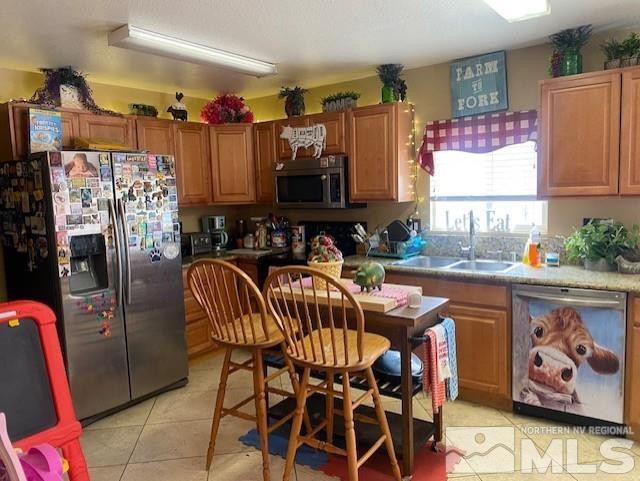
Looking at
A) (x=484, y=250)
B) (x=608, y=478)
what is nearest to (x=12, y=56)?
(x=484, y=250)

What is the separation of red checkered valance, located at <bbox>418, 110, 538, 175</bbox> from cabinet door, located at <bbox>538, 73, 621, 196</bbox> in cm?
33

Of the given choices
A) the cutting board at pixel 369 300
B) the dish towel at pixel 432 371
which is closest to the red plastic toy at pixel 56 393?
the cutting board at pixel 369 300

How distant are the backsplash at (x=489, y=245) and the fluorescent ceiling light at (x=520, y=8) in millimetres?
1540

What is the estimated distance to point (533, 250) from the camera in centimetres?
322

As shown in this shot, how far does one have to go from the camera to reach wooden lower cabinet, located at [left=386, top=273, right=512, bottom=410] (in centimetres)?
296

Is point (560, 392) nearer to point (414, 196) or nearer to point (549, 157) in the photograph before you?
point (549, 157)

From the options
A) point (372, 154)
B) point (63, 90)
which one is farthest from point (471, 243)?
point (63, 90)

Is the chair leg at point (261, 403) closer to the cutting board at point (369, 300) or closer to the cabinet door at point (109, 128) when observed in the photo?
the cutting board at point (369, 300)

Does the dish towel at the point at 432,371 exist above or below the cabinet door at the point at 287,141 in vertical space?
below

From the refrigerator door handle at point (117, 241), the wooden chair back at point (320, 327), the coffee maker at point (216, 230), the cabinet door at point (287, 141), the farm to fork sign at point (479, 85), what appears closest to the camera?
the wooden chair back at point (320, 327)

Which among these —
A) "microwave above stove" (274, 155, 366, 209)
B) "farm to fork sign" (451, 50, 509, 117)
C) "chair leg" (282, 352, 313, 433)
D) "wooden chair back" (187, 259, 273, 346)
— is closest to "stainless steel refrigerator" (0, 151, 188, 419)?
"wooden chair back" (187, 259, 273, 346)

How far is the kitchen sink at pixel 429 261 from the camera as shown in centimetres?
349

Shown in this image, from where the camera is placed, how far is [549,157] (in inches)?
117

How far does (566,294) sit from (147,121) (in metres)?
3.30
